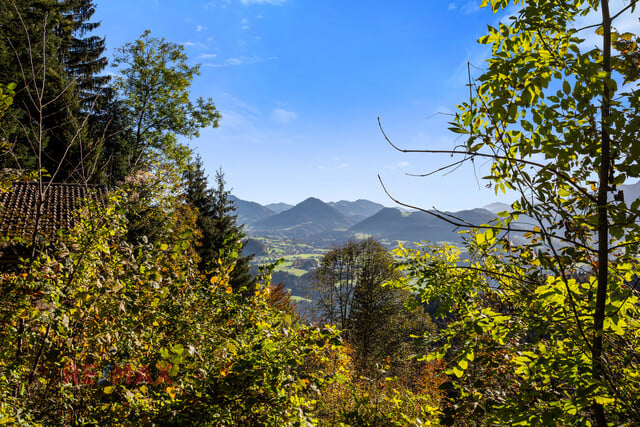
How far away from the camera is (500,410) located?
1938 mm

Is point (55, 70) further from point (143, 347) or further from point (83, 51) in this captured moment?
point (143, 347)

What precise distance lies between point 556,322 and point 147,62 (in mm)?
25814

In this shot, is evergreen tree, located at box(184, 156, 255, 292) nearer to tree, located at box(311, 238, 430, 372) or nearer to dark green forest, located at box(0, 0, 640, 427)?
tree, located at box(311, 238, 430, 372)

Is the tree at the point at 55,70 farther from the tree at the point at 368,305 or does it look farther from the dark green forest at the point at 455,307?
the tree at the point at 368,305

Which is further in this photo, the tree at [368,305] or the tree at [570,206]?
the tree at [368,305]

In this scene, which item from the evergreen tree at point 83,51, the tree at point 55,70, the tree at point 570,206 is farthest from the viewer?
the evergreen tree at point 83,51

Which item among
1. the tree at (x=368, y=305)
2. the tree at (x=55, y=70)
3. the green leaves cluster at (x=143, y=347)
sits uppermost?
the tree at (x=55, y=70)

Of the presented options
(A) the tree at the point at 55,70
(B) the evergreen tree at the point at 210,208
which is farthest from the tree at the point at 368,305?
(A) the tree at the point at 55,70

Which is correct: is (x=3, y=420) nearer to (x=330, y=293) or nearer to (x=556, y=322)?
(x=556, y=322)

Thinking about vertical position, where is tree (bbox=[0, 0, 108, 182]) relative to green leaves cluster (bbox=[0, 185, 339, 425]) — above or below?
above

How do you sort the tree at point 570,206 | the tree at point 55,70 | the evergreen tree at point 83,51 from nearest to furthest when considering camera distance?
the tree at point 570,206, the tree at point 55,70, the evergreen tree at point 83,51

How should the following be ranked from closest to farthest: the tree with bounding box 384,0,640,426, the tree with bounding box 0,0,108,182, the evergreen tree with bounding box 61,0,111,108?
1. the tree with bounding box 384,0,640,426
2. the tree with bounding box 0,0,108,182
3. the evergreen tree with bounding box 61,0,111,108

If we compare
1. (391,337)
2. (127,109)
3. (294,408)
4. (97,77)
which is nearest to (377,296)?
(391,337)

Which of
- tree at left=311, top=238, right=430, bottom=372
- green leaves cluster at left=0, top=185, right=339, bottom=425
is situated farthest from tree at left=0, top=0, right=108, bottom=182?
A: tree at left=311, top=238, right=430, bottom=372
